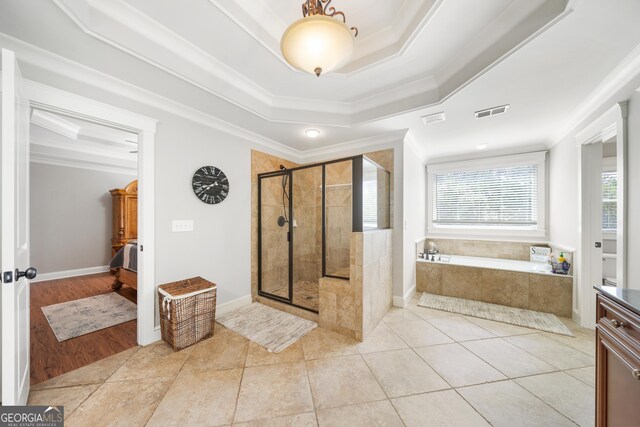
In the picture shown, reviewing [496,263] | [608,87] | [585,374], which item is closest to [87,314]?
[585,374]

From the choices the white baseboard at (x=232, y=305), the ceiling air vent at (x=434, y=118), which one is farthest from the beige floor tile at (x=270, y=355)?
the ceiling air vent at (x=434, y=118)

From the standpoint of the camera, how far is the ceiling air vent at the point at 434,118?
255 cm

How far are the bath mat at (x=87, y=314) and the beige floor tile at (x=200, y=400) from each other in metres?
1.60

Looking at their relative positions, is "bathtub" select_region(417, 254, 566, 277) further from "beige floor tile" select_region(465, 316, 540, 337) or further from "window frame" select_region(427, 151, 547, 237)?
"beige floor tile" select_region(465, 316, 540, 337)

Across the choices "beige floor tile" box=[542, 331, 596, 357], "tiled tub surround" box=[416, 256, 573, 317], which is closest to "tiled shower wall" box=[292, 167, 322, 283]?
"tiled tub surround" box=[416, 256, 573, 317]

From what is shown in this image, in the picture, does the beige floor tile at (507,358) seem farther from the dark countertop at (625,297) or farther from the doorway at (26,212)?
the doorway at (26,212)

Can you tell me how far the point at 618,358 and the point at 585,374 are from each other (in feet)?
4.16

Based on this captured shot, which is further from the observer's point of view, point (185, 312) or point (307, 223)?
point (307, 223)

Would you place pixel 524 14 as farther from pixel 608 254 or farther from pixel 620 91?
pixel 608 254

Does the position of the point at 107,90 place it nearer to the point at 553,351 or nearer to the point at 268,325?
the point at 268,325

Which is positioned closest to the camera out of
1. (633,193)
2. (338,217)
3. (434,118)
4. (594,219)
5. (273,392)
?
(273,392)

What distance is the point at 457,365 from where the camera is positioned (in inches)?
74.9

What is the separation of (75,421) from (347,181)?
122 inches

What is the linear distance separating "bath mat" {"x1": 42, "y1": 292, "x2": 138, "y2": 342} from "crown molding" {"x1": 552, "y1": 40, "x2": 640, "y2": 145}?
207 inches
